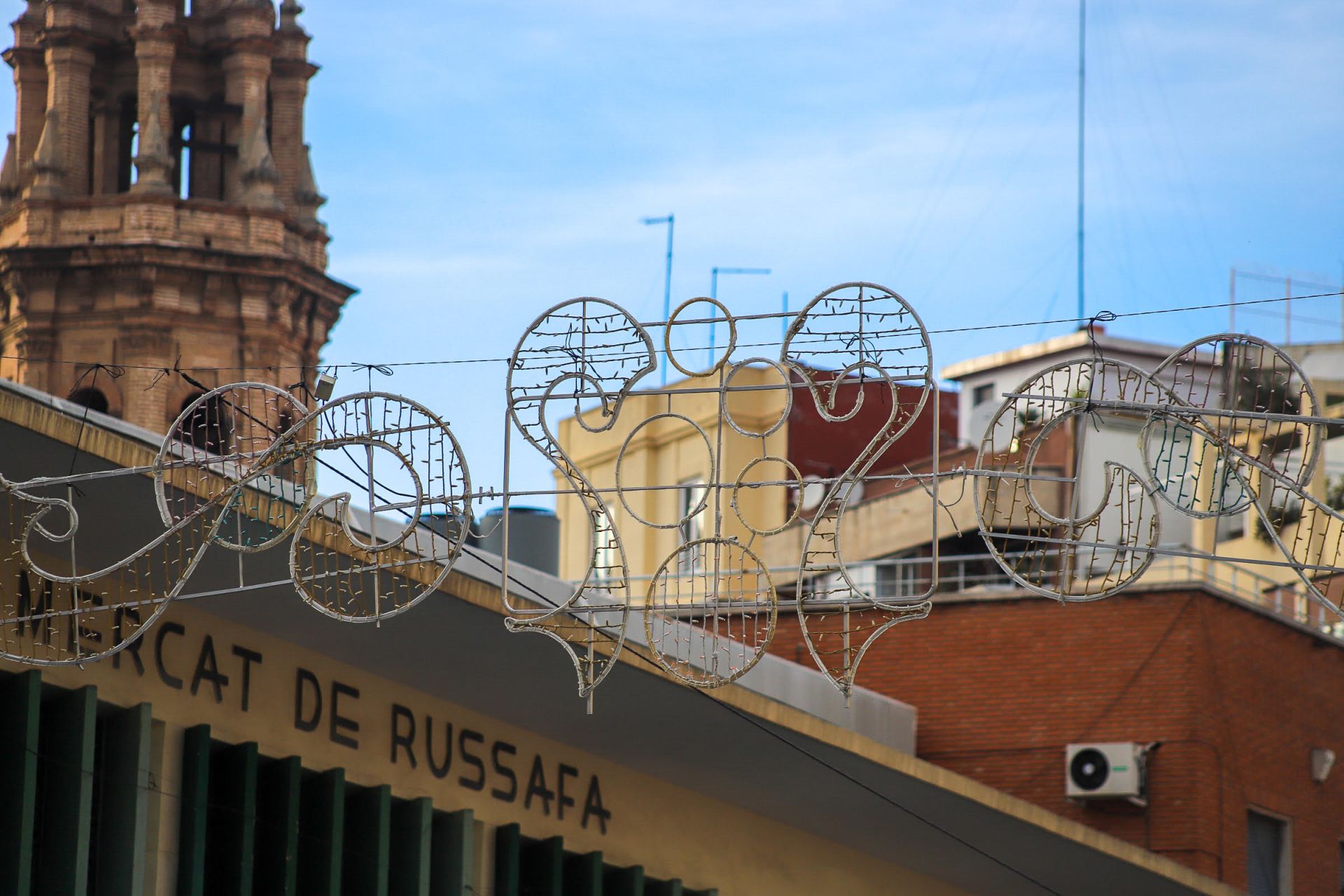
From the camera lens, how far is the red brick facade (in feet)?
119

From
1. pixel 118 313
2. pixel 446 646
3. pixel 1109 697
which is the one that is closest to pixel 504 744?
pixel 446 646

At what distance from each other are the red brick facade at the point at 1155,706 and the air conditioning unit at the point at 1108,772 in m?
0.28

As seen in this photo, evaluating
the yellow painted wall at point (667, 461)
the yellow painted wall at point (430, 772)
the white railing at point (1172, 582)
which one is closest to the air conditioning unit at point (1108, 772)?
the white railing at point (1172, 582)

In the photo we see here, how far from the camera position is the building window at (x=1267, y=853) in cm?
3691

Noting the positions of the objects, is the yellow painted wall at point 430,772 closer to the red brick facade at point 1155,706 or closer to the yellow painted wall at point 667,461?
the red brick facade at point 1155,706

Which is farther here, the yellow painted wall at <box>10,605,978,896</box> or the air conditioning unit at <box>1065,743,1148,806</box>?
the air conditioning unit at <box>1065,743,1148,806</box>

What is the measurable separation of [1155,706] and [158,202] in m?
25.7

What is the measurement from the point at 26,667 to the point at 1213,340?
Answer: 10.7m

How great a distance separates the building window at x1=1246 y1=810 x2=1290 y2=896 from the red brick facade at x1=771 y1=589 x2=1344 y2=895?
140mm

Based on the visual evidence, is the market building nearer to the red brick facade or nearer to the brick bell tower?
the red brick facade

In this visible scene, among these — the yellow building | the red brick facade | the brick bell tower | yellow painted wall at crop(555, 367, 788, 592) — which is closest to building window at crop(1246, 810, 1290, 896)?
the red brick facade

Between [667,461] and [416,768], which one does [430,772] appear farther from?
[667,461]

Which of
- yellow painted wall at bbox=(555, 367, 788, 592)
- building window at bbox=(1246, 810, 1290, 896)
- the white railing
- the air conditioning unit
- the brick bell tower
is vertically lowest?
building window at bbox=(1246, 810, 1290, 896)

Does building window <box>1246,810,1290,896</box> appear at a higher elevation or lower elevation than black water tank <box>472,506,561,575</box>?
lower
